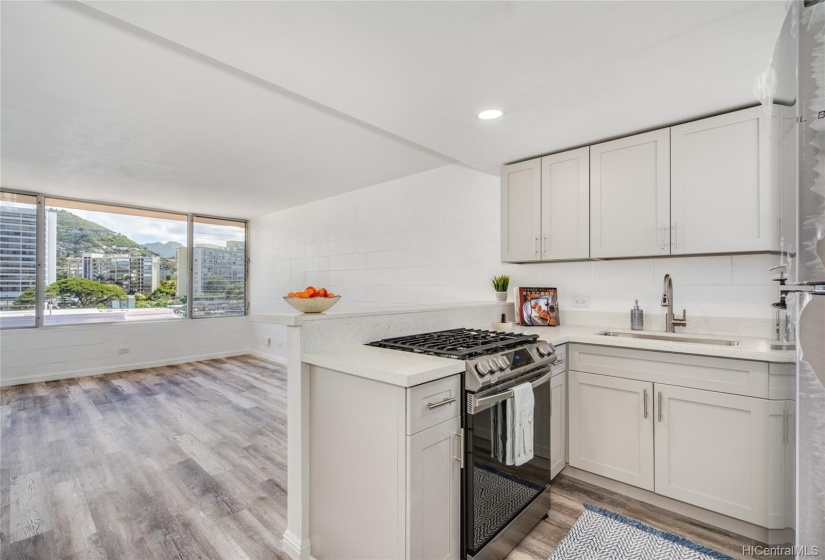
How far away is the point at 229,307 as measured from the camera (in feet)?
22.6

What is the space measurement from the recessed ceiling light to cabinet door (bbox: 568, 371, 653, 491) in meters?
1.66

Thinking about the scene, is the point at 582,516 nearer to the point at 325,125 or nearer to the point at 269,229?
the point at 325,125

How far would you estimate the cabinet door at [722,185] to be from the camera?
2.08 meters

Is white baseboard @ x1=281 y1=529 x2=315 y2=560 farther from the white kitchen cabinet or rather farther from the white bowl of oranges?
the white bowl of oranges

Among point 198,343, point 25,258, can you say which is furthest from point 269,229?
point 25,258

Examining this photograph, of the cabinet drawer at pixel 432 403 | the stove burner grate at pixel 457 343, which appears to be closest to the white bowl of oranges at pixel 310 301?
the stove burner grate at pixel 457 343

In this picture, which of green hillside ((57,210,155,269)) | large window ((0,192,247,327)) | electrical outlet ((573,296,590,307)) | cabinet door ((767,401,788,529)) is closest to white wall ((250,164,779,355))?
electrical outlet ((573,296,590,307))

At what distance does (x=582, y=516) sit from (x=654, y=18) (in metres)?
2.38

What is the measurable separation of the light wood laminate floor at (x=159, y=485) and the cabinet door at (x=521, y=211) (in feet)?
5.30

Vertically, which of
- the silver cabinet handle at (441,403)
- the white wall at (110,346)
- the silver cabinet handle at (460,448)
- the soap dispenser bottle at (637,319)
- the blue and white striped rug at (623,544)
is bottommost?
the blue and white striped rug at (623,544)

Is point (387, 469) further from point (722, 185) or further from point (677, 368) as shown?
point (722, 185)

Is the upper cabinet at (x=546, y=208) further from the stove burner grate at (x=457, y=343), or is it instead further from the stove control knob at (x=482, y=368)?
the stove control knob at (x=482, y=368)

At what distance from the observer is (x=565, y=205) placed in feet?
9.22

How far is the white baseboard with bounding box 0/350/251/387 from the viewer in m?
4.93
